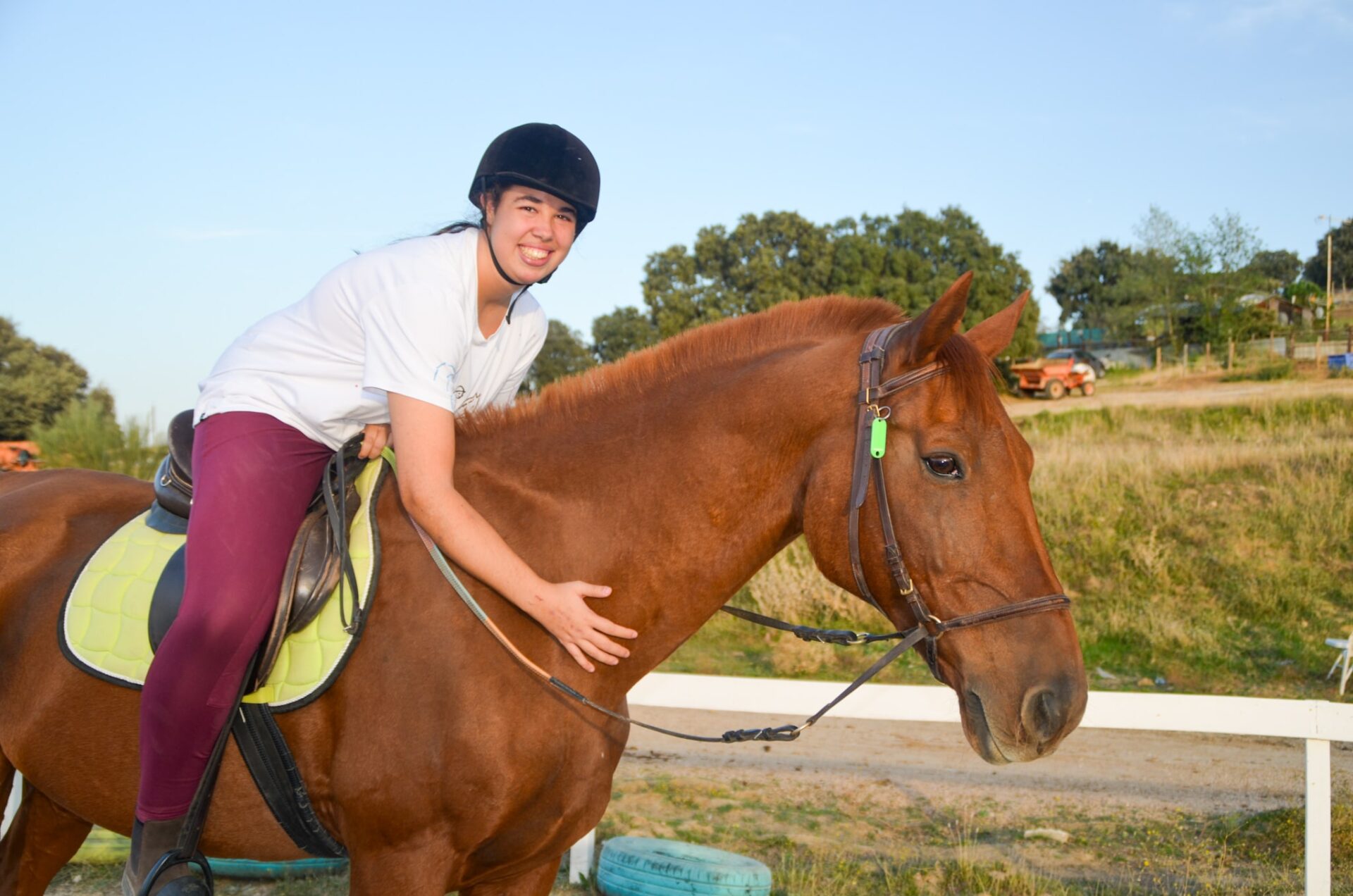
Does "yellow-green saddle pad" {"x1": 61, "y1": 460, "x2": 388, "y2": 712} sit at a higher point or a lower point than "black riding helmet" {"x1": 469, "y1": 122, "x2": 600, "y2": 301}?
lower

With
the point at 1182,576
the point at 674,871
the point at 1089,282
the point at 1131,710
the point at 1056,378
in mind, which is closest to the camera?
the point at 674,871

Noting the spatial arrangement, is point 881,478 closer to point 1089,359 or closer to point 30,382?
point 30,382

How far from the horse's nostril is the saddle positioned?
1716mm

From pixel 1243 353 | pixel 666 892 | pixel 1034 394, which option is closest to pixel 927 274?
pixel 1034 394

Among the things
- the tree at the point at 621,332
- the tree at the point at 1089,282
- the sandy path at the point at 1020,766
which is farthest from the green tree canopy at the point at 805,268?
the sandy path at the point at 1020,766

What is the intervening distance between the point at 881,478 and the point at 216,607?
1741mm

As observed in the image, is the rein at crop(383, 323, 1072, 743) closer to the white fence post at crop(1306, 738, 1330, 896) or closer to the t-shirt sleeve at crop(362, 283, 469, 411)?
the t-shirt sleeve at crop(362, 283, 469, 411)

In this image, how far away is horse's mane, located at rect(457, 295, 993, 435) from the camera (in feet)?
8.84

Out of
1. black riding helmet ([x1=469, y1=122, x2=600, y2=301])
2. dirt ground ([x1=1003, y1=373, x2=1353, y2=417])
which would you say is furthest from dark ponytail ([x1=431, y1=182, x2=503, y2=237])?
dirt ground ([x1=1003, y1=373, x2=1353, y2=417])

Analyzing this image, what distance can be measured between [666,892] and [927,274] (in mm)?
40990

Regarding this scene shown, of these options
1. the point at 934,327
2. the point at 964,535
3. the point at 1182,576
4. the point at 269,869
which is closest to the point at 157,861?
the point at 964,535

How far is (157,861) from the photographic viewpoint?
244 cm

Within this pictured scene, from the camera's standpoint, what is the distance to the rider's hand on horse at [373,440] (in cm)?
272

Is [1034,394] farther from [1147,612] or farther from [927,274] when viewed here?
[1147,612]
